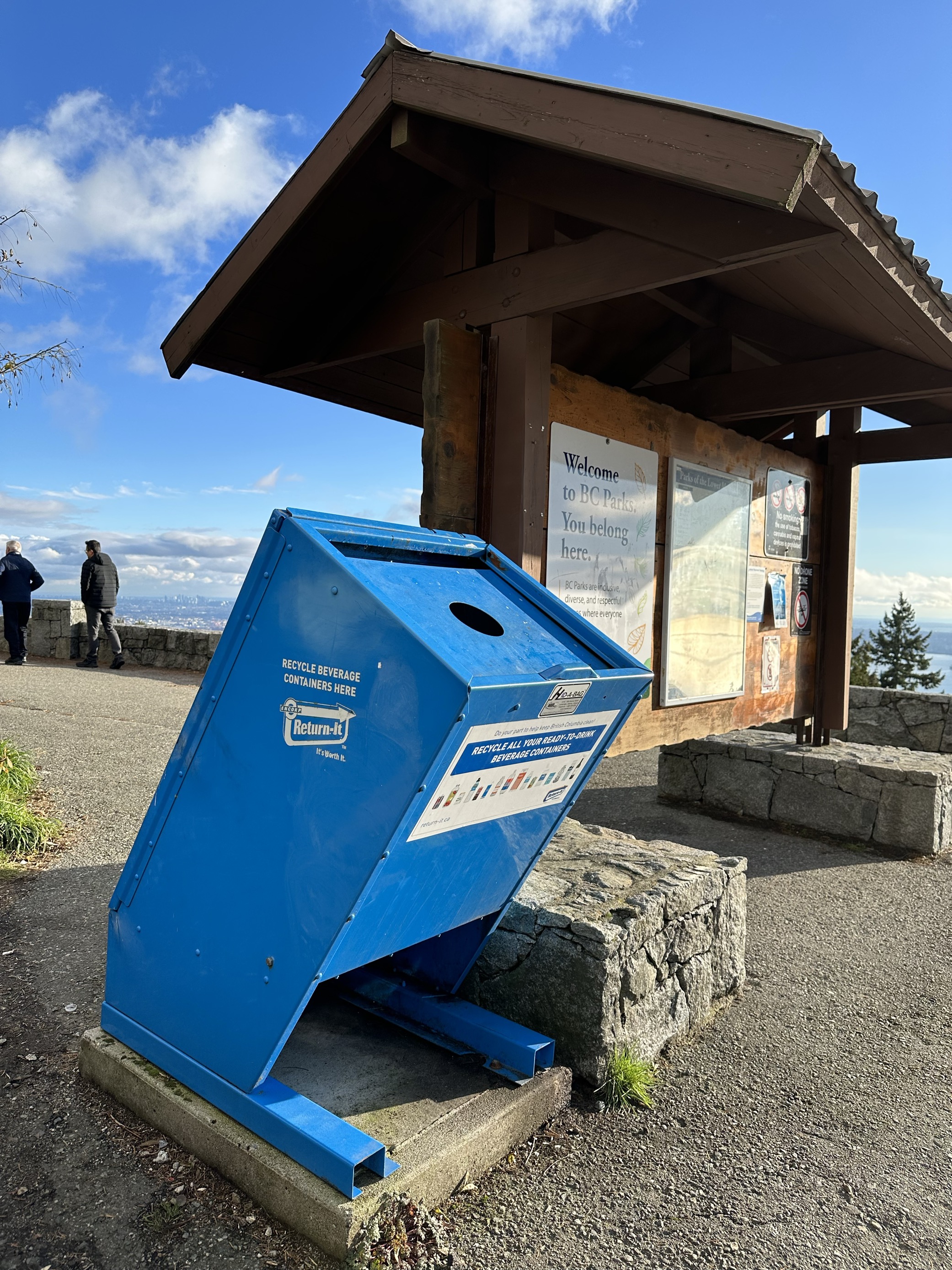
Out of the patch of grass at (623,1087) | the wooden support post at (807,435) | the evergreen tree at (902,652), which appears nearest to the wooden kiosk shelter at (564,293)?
the wooden support post at (807,435)

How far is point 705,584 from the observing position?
16.8ft

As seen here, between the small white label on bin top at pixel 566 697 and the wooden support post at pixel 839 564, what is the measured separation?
4.88 m

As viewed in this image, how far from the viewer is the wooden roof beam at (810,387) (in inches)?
181

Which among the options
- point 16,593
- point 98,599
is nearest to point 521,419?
point 98,599

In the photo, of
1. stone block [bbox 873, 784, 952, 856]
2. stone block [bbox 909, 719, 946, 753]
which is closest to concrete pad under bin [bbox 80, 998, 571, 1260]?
stone block [bbox 873, 784, 952, 856]

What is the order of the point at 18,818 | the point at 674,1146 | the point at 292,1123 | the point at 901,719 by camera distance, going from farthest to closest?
the point at 901,719, the point at 18,818, the point at 674,1146, the point at 292,1123

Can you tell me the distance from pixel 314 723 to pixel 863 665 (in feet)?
136

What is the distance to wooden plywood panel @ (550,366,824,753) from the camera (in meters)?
4.20

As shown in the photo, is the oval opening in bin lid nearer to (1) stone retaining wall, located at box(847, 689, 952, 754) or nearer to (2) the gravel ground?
(2) the gravel ground

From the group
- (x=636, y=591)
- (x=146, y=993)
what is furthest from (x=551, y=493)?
(x=146, y=993)

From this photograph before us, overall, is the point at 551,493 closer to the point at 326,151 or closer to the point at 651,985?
the point at 326,151

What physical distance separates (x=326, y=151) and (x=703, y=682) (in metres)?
3.50

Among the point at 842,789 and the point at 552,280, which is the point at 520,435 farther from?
the point at 842,789

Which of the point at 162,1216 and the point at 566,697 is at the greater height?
the point at 566,697
